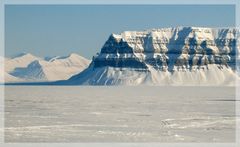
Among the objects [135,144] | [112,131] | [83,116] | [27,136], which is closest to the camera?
[135,144]

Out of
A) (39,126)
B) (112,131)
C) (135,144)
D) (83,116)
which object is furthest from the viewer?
(83,116)

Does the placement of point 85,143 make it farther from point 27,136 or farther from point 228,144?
point 228,144

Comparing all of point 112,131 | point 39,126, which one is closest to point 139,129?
point 112,131

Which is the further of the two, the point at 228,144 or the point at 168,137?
the point at 168,137

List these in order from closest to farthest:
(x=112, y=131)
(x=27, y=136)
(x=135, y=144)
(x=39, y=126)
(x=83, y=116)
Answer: (x=135, y=144) < (x=27, y=136) < (x=112, y=131) < (x=39, y=126) < (x=83, y=116)

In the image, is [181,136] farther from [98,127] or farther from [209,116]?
[209,116]

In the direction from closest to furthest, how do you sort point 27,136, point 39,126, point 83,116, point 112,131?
point 27,136, point 112,131, point 39,126, point 83,116

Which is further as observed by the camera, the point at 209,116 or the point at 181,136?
the point at 209,116

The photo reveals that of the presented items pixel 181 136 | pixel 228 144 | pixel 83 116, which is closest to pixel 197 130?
pixel 181 136
